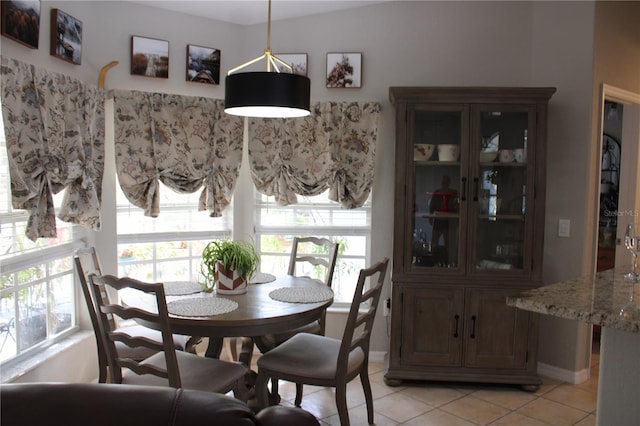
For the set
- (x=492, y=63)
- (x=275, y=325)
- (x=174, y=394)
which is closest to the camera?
(x=174, y=394)

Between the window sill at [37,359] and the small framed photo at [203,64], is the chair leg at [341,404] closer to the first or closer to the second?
the window sill at [37,359]

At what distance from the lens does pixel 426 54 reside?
3.57 metres

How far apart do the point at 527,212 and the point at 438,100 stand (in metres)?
0.91

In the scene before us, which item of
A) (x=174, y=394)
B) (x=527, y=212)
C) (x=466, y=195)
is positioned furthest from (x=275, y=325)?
(x=527, y=212)

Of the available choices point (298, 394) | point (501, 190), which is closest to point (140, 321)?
point (298, 394)

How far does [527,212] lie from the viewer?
3199 millimetres

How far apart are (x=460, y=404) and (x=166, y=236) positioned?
7.42 ft

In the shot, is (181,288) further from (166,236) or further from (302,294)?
(166,236)

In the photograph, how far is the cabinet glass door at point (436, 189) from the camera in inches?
128

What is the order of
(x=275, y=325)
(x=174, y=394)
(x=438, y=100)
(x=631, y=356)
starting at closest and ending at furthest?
(x=174, y=394), (x=631, y=356), (x=275, y=325), (x=438, y=100)

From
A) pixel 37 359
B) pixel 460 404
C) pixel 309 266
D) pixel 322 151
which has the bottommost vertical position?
pixel 460 404

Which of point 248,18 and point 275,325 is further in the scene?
point 248,18

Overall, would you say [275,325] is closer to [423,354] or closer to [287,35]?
[423,354]

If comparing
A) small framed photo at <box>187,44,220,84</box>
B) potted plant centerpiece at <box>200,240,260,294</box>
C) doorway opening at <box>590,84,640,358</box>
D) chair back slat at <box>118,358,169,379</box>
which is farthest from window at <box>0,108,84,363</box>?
doorway opening at <box>590,84,640,358</box>
